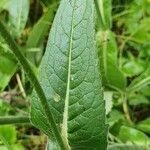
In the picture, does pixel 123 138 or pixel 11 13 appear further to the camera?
pixel 11 13

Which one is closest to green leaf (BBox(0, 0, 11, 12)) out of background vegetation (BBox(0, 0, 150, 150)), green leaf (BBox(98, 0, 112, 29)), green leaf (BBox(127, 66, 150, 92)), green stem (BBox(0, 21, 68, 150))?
background vegetation (BBox(0, 0, 150, 150))

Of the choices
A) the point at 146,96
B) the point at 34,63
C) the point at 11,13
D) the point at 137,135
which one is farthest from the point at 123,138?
the point at 11,13

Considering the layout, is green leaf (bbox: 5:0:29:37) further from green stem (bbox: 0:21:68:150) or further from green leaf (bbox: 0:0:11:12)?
green stem (bbox: 0:21:68:150)

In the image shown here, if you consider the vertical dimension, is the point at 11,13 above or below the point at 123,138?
above

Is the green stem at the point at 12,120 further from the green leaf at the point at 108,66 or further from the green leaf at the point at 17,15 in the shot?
the green leaf at the point at 17,15

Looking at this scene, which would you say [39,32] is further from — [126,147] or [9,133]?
[126,147]

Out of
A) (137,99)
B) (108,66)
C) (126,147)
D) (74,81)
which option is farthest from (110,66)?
(74,81)

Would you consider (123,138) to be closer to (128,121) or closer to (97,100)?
(128,121)
